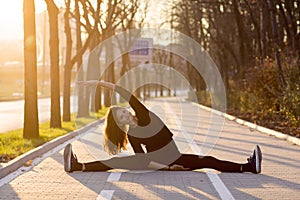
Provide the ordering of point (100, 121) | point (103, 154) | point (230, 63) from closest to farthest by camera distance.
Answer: point (103, 154) → point (100, 121) → point (230, 63)

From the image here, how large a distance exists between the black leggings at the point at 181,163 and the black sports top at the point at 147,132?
214mm

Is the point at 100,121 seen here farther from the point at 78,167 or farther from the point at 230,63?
the point at 230,63

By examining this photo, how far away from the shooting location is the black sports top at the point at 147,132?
10305 millimetres

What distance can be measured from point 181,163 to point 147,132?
0.82 m

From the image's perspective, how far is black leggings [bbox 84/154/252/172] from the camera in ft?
34.3

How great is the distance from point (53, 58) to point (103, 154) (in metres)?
8.28

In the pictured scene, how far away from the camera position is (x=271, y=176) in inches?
408

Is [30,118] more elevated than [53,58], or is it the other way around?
[53,58]

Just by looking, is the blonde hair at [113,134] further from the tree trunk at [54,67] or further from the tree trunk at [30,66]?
the tree trunk at [54,67]

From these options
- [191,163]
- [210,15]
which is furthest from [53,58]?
[210,15]

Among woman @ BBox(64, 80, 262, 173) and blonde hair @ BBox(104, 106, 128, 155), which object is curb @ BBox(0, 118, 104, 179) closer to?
woman @ BBox(64, 80, 262, 173)

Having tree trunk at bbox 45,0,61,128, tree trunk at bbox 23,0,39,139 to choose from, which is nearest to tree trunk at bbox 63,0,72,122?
tree trunk at bbox 45,0,61,128

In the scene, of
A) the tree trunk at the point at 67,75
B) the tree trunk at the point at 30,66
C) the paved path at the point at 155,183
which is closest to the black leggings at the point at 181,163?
the paved path at the point at 155,183

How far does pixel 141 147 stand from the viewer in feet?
34.3
